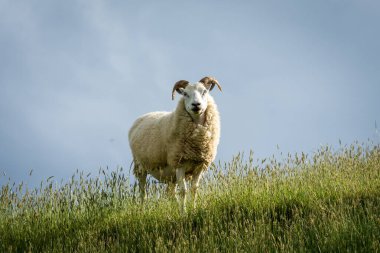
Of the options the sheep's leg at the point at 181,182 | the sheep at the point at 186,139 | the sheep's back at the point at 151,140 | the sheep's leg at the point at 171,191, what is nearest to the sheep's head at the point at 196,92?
the sheep at the point at 186,139

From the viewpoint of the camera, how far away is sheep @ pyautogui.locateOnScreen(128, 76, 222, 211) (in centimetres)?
930

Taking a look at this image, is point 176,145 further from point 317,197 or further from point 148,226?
point 317,197

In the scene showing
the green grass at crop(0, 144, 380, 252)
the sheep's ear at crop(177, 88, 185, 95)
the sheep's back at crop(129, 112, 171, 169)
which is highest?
the sheep's ear at crop(177, 88, 185, 95)

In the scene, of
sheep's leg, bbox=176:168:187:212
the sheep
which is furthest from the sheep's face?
sheep's leg, bbox=176:168:187:212

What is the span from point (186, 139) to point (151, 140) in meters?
1.10

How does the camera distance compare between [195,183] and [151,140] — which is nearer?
[195,183]

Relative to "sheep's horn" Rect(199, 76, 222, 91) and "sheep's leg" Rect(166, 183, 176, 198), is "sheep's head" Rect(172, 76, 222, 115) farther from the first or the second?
"sheep's leg" Rect(166, 183, 176, 198)

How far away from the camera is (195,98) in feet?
30.5

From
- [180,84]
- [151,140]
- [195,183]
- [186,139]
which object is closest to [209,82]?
[180,84]

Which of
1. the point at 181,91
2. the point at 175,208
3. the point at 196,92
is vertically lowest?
the point at 175,208

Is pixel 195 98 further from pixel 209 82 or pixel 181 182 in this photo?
pixel 181 182

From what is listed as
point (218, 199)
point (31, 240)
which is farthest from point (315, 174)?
point (31, 240)

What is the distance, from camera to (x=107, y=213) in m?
8.64

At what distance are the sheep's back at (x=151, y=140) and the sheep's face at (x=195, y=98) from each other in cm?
76
